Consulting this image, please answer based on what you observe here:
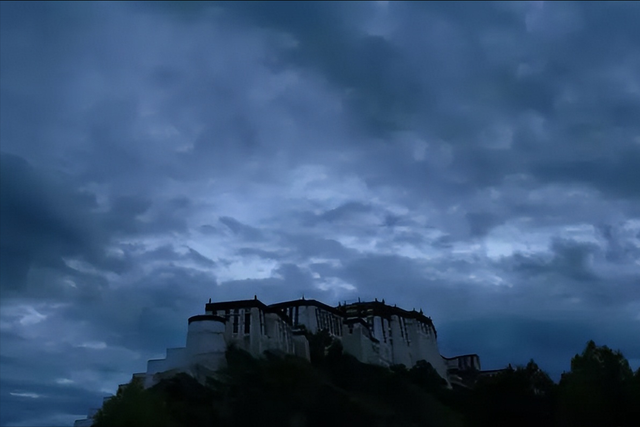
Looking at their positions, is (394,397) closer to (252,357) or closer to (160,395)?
(252,357)

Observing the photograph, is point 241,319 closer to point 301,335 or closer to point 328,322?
point 301,335

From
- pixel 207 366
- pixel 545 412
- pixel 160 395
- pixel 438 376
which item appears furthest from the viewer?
pixel 438 376

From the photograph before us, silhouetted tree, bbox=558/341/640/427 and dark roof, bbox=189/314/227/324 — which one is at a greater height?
dark roof, bbox=189/314/227/324

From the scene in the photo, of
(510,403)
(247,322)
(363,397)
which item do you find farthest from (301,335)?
(510,403)

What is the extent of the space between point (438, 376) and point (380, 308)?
37.9 feet

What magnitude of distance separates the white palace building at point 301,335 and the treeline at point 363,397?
204 centimetres

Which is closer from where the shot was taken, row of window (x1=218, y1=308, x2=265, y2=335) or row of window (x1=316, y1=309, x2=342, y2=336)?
row of window (x1=218, y1=308, x2=265, y2=335)

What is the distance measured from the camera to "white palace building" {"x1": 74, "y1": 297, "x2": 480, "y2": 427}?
2648 inches

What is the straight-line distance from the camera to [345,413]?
205 ft

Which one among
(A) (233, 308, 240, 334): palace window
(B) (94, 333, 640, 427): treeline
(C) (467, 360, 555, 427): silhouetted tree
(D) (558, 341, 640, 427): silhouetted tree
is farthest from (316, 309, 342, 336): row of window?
(D) (558, 341, 640, 427): silhouetted tree

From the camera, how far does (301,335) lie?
77.6 m

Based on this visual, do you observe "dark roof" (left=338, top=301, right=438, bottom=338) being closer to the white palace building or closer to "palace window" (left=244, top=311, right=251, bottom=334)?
the white palace building

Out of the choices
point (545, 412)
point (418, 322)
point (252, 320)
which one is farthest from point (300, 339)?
point (545, 412)

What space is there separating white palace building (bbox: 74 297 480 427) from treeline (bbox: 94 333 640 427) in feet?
6.68
